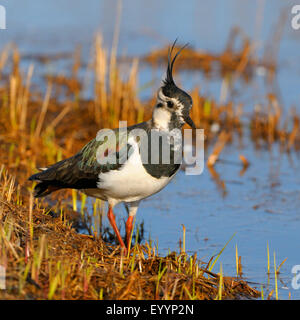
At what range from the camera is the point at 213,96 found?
398 inches

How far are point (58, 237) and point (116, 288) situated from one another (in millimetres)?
847

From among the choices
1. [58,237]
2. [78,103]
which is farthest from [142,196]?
[78,103]

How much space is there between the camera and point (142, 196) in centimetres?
519

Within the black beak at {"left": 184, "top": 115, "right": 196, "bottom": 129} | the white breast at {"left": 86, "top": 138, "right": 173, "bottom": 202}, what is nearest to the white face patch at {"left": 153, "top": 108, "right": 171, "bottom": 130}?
the black beak at {"left": 184, "top": 115, "right": 196, "bottom": 129}

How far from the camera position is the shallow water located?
5867 millimetres

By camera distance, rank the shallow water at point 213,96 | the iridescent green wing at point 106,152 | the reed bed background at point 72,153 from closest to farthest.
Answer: the reed bed background at point 72,153 < the iridescent green wing at point 106,152 < the shallow water at point 213,96

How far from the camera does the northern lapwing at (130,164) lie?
4.96 m

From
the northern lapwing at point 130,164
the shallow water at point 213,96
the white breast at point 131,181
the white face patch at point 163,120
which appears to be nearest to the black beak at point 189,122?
the northern lapwing at point 130,164

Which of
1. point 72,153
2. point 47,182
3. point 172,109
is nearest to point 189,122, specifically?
point 172,109

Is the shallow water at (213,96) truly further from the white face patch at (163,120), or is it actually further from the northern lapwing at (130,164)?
the white face patch at (163,120)

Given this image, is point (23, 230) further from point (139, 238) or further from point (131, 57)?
point (131, 57)

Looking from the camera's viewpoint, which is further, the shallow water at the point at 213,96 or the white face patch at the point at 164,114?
the shallow water at the point at 213,96

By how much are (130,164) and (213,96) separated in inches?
212

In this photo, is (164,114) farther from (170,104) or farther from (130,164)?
(130,164)
